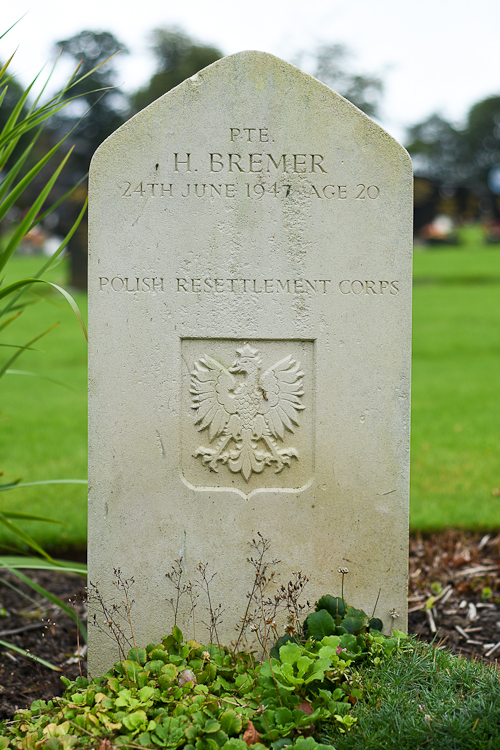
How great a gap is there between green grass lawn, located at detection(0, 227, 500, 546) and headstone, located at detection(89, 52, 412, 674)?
85cm

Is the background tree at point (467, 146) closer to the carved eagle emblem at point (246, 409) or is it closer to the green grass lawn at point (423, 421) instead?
the green grass lawn at point (423, 421)

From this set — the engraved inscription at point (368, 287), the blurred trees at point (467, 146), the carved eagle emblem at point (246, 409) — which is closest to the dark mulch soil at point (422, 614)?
the carved eagle emblem at point (246, 409)

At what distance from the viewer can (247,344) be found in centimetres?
280

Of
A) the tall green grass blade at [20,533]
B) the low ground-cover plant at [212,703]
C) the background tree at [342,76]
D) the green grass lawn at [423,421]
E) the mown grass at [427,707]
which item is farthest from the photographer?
the background tree at [342,76]

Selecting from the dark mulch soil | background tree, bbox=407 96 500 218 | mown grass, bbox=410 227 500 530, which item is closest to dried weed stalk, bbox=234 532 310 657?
the dark mulch soil

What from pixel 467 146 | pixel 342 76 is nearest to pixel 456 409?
pixel 342 76

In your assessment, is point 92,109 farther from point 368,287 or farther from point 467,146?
point 467,146

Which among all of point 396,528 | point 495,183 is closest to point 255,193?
point 396,528

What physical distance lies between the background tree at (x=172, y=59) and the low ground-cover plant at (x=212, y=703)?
24.5 m

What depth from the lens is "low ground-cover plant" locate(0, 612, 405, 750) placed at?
2.08 meters

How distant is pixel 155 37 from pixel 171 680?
2969cm

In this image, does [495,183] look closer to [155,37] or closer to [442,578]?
[155,37]

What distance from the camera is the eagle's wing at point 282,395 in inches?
110

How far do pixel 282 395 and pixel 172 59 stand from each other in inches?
1124
